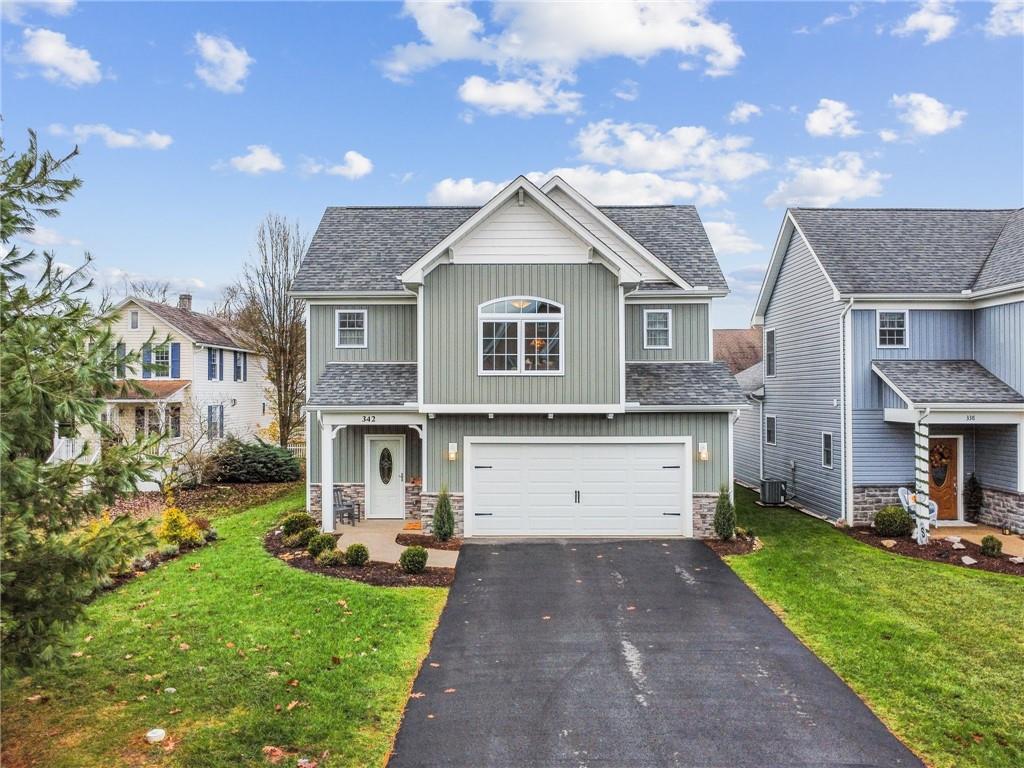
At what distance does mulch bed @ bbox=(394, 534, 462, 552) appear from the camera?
12777mm

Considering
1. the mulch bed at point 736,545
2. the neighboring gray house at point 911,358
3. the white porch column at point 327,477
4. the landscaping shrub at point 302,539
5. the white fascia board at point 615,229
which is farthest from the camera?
the neighboring gray house at point 911,358

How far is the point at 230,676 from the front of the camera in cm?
666

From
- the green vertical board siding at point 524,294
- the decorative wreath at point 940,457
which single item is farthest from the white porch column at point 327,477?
the decorative wreath at point 940,457

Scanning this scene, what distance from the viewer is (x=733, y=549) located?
12.6 metres

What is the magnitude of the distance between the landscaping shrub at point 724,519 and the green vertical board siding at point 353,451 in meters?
7.21

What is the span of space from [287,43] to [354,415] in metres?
9.62

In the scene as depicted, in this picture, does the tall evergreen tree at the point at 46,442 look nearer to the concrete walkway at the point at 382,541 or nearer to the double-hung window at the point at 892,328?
the concrete walkway at the point at 382,541

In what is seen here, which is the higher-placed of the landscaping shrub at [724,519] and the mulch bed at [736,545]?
the landscaping shrub at [724,519]

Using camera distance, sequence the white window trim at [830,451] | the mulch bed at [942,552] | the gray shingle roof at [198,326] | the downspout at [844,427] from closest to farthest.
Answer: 1. the mulch bed at [942,552]
2. the downspout at [844,427]
3. the white window trim at [830,451]
4. the gray shingle roof at [198,326]

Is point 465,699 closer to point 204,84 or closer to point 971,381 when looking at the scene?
point 971,381

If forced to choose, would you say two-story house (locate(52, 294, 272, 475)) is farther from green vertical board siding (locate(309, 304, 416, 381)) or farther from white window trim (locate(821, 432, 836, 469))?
white window trim (locate(821, 432, 836, 469))

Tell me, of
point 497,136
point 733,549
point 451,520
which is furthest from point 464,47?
point 733,549

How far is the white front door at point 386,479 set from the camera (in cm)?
1511

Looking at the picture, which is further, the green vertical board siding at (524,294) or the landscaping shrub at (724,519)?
the green vertical board siding at (524,294)
